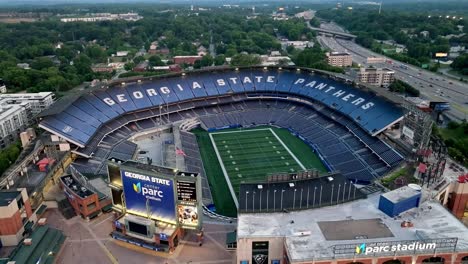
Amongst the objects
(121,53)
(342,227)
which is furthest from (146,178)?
(121,53)

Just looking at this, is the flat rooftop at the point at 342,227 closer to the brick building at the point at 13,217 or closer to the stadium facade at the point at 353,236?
the stadium facade at the point at 353,236

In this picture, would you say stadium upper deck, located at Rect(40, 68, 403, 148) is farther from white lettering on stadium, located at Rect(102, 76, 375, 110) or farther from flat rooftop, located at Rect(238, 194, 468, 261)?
flat rooftop, located at Rect(238, 194, 468, 261)

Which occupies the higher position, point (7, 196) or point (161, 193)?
point (161, 193)

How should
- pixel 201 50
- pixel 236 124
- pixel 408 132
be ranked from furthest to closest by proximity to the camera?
1. pixel 201 50
2. pixel 236 124
3. pixel 408 132

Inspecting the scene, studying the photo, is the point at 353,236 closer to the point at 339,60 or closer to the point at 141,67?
the point at 141,67

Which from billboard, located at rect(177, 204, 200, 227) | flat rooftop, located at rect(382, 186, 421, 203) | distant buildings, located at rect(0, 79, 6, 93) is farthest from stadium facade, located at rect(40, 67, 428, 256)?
distant buildings, located at rect(0, 79, 6, 93)

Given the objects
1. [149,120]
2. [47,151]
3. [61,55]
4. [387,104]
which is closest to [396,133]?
[387,104]

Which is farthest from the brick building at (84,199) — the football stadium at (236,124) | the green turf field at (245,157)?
the green turf field at (245,157)
